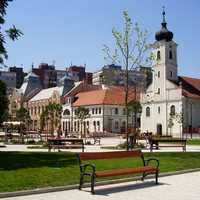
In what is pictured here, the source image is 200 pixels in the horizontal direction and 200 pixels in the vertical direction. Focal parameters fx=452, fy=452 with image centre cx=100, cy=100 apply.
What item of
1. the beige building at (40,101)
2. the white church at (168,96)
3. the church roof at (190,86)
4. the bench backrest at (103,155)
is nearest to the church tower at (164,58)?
the white church at (168,96)

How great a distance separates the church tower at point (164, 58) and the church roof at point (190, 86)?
6.47ft

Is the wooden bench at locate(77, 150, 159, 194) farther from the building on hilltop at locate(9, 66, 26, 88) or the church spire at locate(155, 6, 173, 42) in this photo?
the building on hilltop at locate(9, 66, 26, 88)

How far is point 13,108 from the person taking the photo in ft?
427

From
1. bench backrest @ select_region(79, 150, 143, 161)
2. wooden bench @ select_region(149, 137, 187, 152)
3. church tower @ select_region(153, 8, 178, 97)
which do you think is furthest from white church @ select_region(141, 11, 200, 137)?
bench backrest @ select_region(79, 150, 143, 161)

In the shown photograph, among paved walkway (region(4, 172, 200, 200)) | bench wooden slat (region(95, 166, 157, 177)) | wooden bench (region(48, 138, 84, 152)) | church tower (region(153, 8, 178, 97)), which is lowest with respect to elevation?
paved walkway (region(4, 172, 200, 200))

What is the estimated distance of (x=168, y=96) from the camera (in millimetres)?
77938

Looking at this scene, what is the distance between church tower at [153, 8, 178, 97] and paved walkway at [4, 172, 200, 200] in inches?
2629

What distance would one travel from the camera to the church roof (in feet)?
254

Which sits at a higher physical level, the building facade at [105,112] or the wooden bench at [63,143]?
the building facade at [105,112]

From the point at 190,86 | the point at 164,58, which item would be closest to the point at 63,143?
the point at 164,58

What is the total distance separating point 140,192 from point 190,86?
7086cm

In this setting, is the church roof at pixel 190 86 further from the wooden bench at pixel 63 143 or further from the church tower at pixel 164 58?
the wooden bench at pixel 63 143

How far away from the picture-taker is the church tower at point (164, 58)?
79.8 metres

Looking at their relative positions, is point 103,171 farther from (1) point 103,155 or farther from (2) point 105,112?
(2) point 105,112
